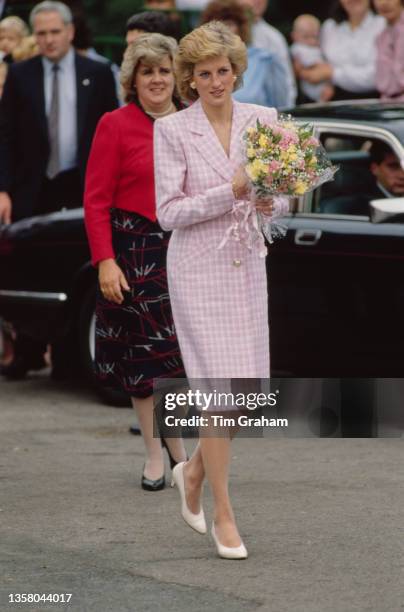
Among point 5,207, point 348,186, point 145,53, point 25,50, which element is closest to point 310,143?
point 145,53

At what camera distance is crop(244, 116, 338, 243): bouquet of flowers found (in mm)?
6246

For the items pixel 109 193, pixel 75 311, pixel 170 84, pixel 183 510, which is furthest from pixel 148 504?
pixel 75 311

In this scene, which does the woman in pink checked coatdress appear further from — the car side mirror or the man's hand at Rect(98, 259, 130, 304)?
the car side mirror

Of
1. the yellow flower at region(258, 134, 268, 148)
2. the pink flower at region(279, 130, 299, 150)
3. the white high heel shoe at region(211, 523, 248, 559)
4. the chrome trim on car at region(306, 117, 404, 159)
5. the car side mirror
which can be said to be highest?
the yellow flower at region(258, 134, 268, 148)

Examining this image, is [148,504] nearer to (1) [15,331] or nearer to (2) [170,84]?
(2) [170,84]

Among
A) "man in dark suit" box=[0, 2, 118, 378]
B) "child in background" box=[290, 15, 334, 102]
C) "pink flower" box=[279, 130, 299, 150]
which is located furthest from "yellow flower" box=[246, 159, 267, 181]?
"child in background" box=[290, 15, 334, 102]

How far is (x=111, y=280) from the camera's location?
299 inches

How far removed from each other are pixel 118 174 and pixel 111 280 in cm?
48

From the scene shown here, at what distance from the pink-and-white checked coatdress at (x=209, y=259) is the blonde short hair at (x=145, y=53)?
109cm

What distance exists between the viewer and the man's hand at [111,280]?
7602 mm

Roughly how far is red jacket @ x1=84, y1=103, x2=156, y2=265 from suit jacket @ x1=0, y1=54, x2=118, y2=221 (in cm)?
327

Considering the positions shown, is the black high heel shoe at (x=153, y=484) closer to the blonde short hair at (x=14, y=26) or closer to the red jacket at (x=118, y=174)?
the red jacket at (x=118, y=174)

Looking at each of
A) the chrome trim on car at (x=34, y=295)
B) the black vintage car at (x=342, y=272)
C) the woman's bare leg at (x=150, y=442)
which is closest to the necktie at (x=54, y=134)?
the chrome trim on car at (x=34, y=295)

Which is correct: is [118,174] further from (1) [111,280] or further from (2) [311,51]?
(2) [311,51]
